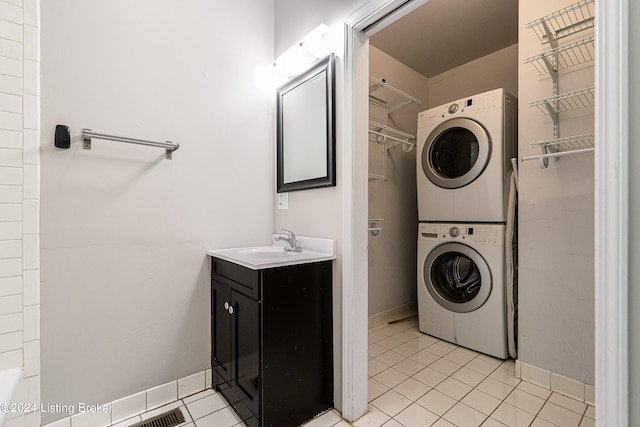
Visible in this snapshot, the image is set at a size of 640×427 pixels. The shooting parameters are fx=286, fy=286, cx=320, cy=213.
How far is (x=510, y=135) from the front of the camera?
84.6 inches

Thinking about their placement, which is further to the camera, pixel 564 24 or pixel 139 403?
pixel 564 24

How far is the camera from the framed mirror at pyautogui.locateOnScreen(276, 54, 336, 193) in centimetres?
157

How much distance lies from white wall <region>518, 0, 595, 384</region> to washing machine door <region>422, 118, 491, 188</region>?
12.8 inches

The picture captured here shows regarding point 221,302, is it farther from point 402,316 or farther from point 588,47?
point 588,47

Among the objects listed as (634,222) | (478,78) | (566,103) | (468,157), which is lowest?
(634,222)

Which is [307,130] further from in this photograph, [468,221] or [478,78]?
[478,78]

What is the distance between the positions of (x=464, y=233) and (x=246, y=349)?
178 cm

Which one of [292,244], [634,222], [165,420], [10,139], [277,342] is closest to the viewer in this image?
[634,222]

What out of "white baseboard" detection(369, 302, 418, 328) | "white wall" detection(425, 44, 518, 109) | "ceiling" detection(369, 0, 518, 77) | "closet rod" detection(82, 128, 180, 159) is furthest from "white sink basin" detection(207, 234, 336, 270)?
"white wall" detection(425, 44, 518, 109)

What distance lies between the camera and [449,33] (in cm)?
253

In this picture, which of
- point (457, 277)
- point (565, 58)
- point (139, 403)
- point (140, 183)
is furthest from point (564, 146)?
point (139, 403)

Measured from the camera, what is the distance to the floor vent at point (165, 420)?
141 centimetres

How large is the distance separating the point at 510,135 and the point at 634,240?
173 centimetres

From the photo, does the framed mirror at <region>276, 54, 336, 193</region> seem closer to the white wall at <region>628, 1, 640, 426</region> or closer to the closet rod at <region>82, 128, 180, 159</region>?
the closet rod at <region>82, 128, 180, 159</region>
